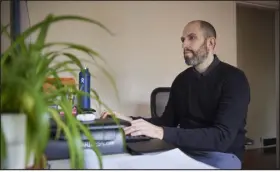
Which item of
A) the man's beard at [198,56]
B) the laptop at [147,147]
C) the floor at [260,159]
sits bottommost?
the floor at [260,159]

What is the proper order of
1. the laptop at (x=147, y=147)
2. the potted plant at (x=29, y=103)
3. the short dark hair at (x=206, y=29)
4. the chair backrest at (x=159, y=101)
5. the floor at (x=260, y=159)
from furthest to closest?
1. the floor at (x=260, y=159)
2. the chair backrest at (x=159, y=101)
3. the short dark hair at (x=206, y=29)
4. the laptop at (x=147, y=147)
5. the potted plant at (x=29, y=103)

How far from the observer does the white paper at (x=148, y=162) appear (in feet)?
2.12

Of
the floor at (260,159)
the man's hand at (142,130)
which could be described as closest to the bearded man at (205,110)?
the man's hand at (142,130)

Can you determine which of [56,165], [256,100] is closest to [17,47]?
[56,165]

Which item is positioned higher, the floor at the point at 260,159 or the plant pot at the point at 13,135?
the plant pot at the point at 13,135

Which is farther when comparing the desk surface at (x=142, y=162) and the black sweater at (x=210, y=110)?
the black sweater at (x=210, y=110)

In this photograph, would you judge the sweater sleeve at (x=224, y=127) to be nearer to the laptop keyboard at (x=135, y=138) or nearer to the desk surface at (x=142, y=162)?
the laptop keyboard at (x=135, y=138)

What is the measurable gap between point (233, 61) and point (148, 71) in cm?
100

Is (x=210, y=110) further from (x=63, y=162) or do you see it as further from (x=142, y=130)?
(x=63, y=162)

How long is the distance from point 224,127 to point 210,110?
0.18 m

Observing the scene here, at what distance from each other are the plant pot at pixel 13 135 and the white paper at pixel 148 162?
0.24 m

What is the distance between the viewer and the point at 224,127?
3.26 ft

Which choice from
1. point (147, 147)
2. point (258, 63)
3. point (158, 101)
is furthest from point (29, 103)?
point (258, 63)

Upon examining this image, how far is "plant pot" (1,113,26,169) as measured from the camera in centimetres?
39
